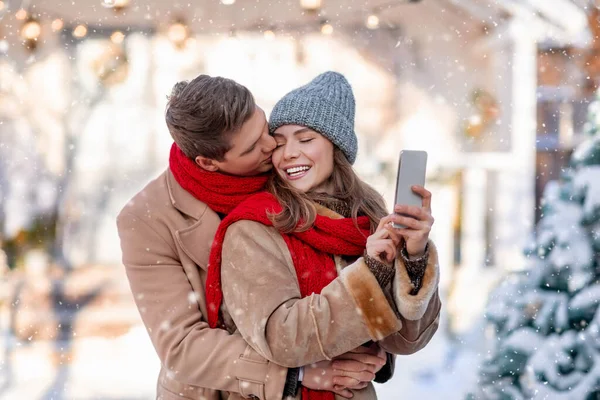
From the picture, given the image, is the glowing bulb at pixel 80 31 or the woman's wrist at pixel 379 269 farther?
the glowing bulb at pixel 80 31

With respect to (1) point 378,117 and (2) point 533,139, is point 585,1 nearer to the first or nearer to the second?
(2) point 533,139

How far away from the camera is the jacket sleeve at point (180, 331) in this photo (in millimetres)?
1364

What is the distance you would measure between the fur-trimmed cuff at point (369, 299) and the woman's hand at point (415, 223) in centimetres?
9

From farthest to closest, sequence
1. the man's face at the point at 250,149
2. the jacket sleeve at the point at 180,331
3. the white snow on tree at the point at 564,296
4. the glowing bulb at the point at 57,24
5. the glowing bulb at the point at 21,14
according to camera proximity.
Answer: the glowing bulb at the point at 57,24
the glowing bulb at the point at 21,14
the white snow on tree at the point at 564,296
the man's face at the point at 250,149
the jacket sleeve at the point at 180,331

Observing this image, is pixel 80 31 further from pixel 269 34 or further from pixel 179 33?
pixel 269 34

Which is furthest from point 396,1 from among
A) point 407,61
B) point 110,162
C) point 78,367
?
point 78,367

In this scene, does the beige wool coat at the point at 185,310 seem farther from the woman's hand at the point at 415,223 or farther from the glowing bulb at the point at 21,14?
the glowing bulb at the point at 21,14

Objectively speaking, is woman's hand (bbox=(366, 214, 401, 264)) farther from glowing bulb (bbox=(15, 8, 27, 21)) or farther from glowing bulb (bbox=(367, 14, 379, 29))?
glowing bulb (bbox=(15, 8, 27, 21))

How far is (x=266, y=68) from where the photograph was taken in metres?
5.40

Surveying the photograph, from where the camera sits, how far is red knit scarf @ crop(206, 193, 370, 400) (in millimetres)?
1384

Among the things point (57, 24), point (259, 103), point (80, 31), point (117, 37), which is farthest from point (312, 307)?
point (57, 24)

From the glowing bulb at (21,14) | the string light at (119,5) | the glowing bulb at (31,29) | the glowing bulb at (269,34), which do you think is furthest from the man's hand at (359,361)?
the glowing bulb at (21,14)

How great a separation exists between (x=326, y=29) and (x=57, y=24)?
2042 mm

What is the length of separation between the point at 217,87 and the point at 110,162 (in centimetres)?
439
